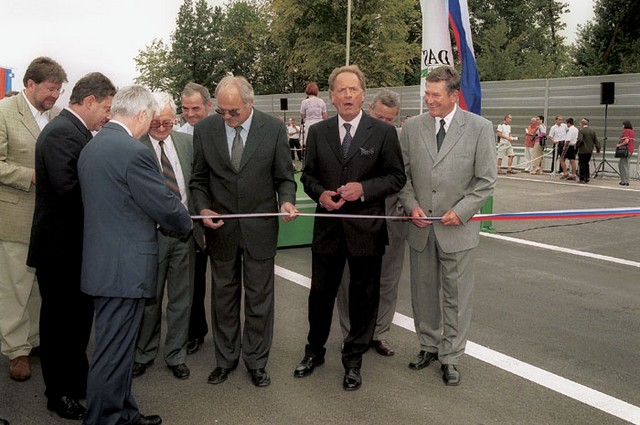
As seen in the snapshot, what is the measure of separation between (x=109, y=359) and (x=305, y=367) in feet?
5.14

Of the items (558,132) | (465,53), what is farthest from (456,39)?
(558,132)

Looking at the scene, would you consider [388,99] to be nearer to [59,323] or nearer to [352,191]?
[352,191]

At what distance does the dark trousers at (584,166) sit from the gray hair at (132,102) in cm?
1795

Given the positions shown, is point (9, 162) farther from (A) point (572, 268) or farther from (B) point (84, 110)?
(A) point (572, 268)

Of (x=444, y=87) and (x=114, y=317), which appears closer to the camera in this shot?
(x=114, y=317)

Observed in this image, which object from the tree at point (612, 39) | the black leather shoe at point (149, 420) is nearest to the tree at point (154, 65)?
the tree at point (612, 39)

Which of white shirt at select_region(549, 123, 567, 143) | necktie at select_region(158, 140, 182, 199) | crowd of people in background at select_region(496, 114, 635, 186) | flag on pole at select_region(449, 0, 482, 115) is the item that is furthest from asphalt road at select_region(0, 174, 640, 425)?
white shirt at select_region(549, 123, 567, 143)

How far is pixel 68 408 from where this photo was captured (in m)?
3.88

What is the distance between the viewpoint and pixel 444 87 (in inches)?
173

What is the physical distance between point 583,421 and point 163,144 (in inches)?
133

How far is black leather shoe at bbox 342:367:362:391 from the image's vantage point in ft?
14.2

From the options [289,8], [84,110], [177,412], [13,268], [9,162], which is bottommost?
[177,412]

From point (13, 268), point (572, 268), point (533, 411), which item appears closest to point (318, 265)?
point (533, 411)

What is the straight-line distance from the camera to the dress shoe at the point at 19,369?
446cm
